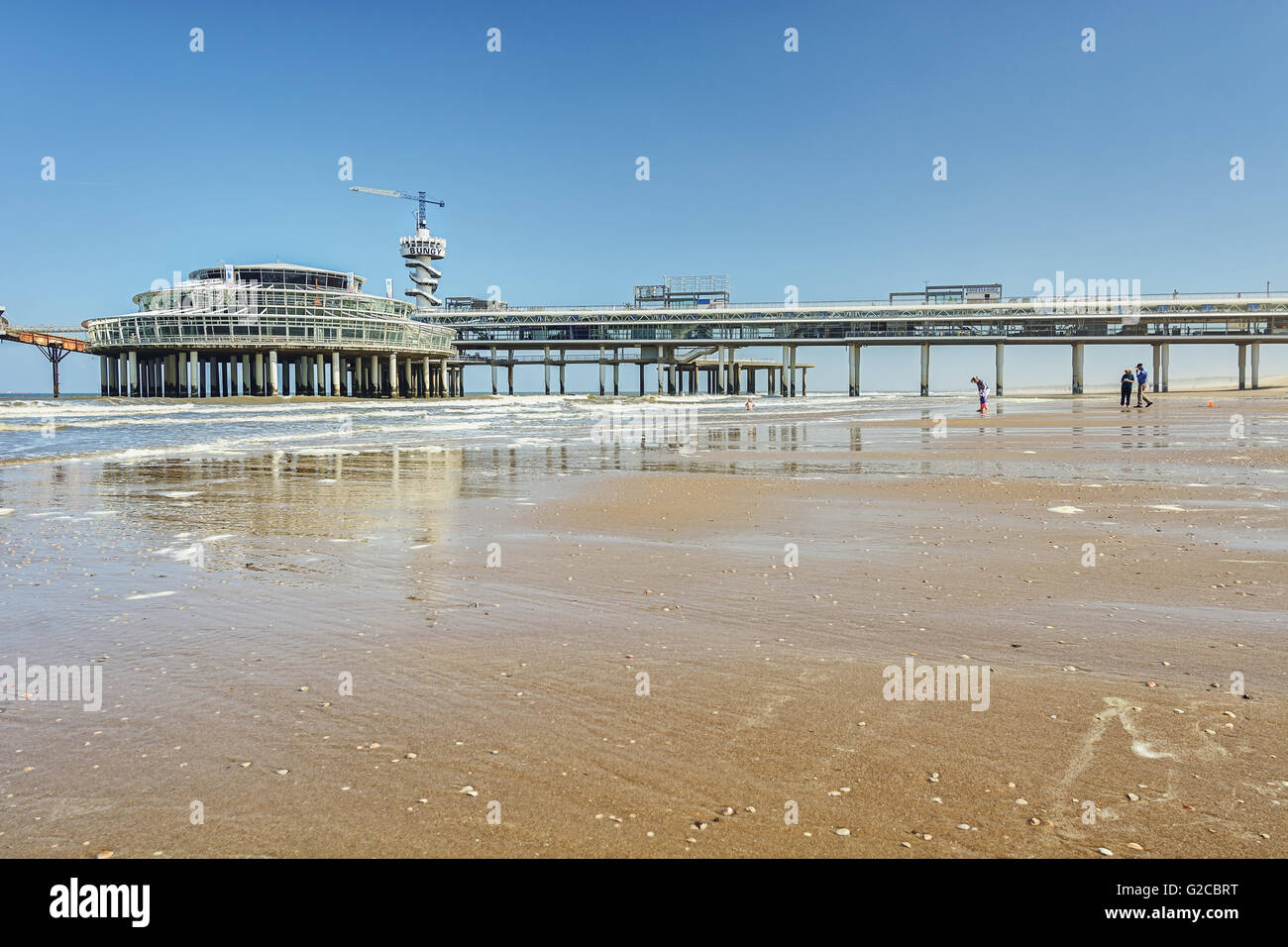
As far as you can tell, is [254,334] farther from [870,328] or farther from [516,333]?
[870,328]

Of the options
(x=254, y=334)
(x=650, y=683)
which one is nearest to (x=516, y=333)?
(x=254, y=334)

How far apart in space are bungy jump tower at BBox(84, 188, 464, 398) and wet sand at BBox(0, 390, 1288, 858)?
91530 millimetres

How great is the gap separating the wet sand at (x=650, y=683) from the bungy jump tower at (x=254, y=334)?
9153cm

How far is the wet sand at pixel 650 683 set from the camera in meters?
2.89

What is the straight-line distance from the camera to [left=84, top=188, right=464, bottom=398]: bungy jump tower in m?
92.4

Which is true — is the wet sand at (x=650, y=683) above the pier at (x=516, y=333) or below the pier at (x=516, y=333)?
below

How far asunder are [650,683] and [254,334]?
99.2 m

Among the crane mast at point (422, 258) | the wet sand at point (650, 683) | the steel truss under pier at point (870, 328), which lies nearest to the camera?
the wet sand at point (650, 683)

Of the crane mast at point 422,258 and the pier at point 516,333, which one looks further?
the crane mast at point 422,258

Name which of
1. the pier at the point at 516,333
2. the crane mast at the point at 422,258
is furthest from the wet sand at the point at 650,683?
the crane mast at the point at 422,258

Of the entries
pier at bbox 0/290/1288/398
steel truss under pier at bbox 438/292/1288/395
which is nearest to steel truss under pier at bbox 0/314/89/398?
pier at bbox 0/290/1288/398

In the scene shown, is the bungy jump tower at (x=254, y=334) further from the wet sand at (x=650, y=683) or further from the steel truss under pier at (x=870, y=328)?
the wet sand at (x=650, y=683)
